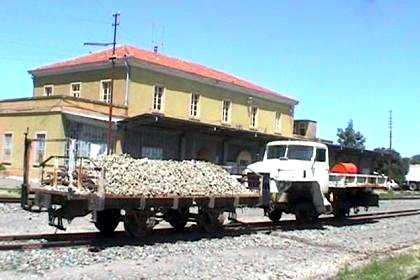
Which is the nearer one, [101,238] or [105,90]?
[101,238]

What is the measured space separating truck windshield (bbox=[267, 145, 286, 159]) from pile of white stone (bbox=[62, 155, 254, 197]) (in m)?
3.85

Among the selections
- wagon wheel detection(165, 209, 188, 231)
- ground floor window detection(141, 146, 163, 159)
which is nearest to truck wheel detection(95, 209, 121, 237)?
wagon wheel detection(165, 209, 188, 231)

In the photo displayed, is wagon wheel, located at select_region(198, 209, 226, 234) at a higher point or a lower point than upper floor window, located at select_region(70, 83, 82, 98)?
lower

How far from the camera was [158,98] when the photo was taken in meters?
47.9

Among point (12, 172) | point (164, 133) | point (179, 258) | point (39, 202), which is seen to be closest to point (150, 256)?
point (179, 258)

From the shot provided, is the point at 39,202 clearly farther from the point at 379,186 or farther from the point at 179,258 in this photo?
the point at 379,186

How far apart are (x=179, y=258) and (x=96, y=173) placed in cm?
258

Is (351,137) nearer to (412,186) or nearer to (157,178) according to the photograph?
(412,186)

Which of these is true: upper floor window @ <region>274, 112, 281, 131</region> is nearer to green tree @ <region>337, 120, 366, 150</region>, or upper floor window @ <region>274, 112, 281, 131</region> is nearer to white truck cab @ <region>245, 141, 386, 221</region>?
white truck cab @ <region>245, 141, 386, 221</region>

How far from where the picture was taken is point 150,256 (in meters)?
13.2

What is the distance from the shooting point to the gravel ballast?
1134 cm

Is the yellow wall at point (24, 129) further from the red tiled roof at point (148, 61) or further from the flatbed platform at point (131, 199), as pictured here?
the flatbed platform at point (131, 199)

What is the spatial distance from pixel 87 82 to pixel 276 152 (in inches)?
1134

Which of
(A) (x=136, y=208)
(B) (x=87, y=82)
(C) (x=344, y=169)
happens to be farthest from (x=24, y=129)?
(A) (x=136, y=208)
